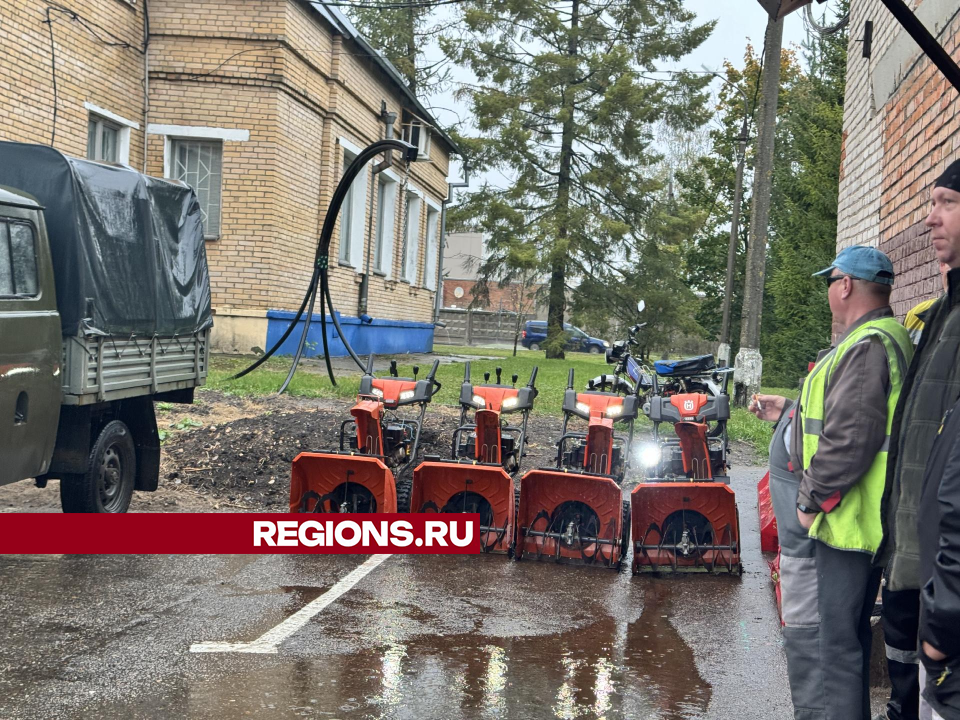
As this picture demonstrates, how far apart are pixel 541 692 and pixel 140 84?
17431 mm

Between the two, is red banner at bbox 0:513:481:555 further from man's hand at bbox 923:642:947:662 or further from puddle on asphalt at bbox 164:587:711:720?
man's hand at bbox 923:642:947:662

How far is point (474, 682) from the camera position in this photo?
192 inches

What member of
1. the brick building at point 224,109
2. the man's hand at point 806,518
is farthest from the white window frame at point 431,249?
the man's hand at point 806,518

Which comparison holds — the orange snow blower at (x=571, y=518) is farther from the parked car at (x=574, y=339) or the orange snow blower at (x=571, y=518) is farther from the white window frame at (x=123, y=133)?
the parked car at (x=574, y=339)

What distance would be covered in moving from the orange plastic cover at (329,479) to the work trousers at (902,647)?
4.52 metres

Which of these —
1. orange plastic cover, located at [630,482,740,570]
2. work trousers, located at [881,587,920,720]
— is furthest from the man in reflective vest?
orange plastic cover, located at [630,482,740,570]

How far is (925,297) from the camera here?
611cm

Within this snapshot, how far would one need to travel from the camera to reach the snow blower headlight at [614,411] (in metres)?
8.62

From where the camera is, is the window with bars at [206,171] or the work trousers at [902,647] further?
the window with bars at [206,171]

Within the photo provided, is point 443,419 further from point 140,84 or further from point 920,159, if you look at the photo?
point 140,84

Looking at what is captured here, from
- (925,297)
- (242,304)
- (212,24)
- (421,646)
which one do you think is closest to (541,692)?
(421,646)

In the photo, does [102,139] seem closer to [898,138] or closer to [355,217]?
[355,217]

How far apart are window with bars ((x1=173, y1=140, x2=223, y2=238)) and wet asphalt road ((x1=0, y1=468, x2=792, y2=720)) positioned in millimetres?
13992

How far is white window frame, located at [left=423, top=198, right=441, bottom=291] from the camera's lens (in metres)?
34.9
